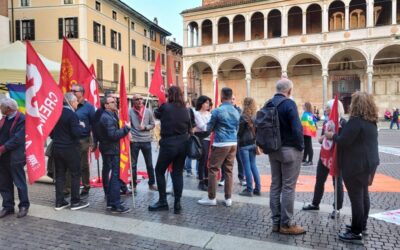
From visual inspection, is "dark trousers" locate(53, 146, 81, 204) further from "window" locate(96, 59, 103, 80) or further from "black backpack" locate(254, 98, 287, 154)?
"window" locate(96, 59, 103, 80)

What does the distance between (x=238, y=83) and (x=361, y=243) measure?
3737cm

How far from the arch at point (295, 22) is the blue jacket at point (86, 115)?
3422 centimetres

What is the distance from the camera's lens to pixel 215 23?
128ft

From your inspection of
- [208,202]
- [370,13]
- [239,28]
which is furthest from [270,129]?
[239,28]

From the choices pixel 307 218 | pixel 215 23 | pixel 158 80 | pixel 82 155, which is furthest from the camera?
pixel 215 23

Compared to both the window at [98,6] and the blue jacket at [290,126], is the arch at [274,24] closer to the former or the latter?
the window at [98,6]

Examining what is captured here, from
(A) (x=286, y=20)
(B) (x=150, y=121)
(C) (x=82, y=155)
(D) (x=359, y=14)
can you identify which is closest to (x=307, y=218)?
(B) (x=150, y=121)

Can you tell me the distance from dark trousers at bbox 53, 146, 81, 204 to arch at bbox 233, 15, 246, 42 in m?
36.0

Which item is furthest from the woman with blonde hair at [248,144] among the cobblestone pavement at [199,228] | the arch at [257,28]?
the arch at [257,28]

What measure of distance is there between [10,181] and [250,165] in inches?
154

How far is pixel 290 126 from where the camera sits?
4.51 meters

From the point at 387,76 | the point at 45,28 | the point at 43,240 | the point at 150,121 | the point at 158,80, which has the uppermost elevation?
the point at 45,28

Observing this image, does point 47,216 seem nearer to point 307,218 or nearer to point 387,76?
point 307,218

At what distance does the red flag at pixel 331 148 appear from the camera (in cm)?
489
